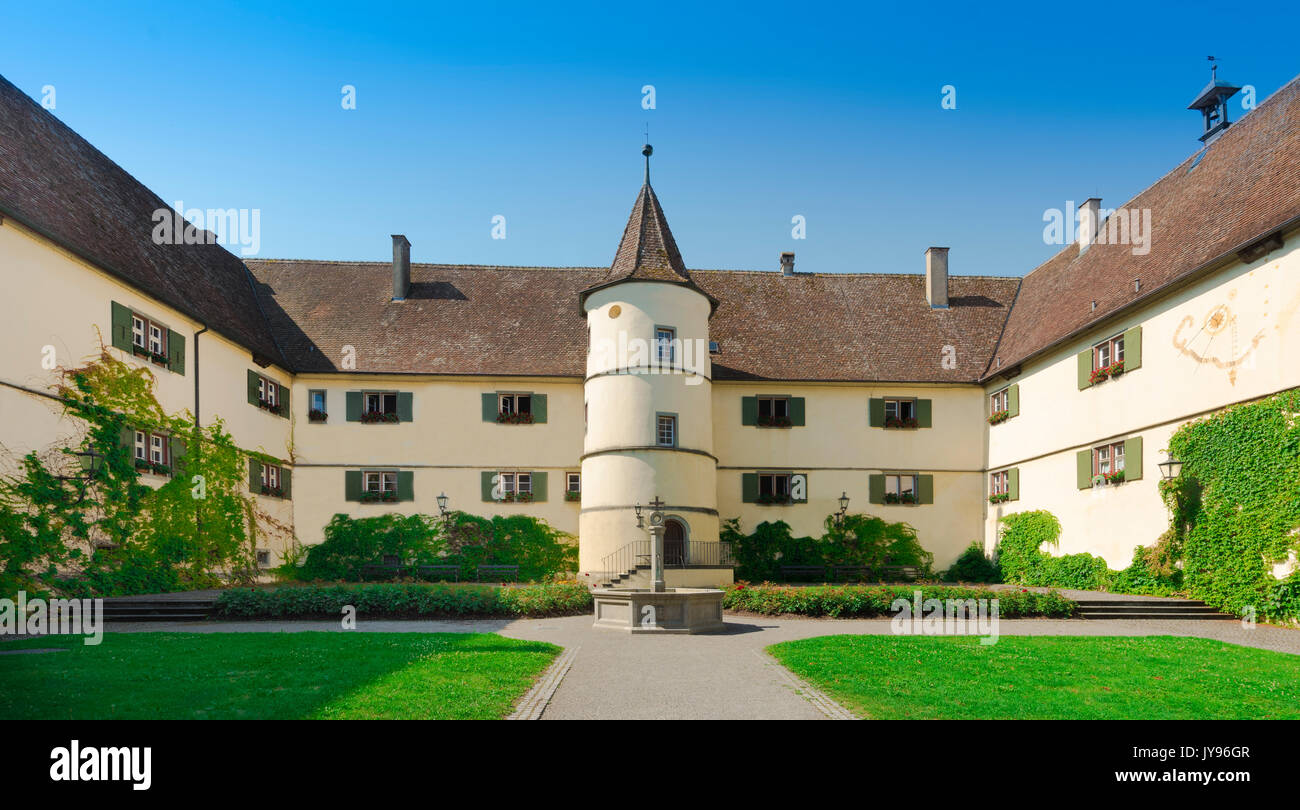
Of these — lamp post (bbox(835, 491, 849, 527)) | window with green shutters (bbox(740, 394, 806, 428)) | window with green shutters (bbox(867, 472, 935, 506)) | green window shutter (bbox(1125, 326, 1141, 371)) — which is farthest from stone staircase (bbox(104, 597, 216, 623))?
green window shutter (bbox(1125, 326, 1141, 371))

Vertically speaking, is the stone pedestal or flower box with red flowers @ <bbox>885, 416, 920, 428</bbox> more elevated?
flower box with red flowers @ <bbox>885, 416, 920, 428</bbox>

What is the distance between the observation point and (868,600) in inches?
790

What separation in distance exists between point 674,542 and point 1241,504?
47.5 feet

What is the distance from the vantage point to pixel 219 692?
937cm

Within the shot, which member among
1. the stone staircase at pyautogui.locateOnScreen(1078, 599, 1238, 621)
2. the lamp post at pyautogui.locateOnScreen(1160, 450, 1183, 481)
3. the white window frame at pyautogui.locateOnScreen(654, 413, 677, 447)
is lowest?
the stone staircase at pyautogui.locateOnScreen(1078, 599, 1238, 621)

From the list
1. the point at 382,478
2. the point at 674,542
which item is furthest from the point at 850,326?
the point at 382,478

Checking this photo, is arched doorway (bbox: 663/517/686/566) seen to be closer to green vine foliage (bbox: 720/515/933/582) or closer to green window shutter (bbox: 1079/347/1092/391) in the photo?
green vine foliage (bbox: 720/515/933/582)

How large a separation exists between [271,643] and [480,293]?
20.9 metres

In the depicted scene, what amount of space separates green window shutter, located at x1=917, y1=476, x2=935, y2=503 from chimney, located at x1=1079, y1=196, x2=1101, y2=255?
8979 mm

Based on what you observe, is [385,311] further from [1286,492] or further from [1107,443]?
[1286,492]

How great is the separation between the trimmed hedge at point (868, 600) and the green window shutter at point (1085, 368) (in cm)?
690

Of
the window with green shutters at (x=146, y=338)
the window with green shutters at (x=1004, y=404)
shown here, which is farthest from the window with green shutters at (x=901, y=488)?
the window with green shutters at (x=146, y=338)

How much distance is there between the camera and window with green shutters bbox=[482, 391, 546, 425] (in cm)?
3044
